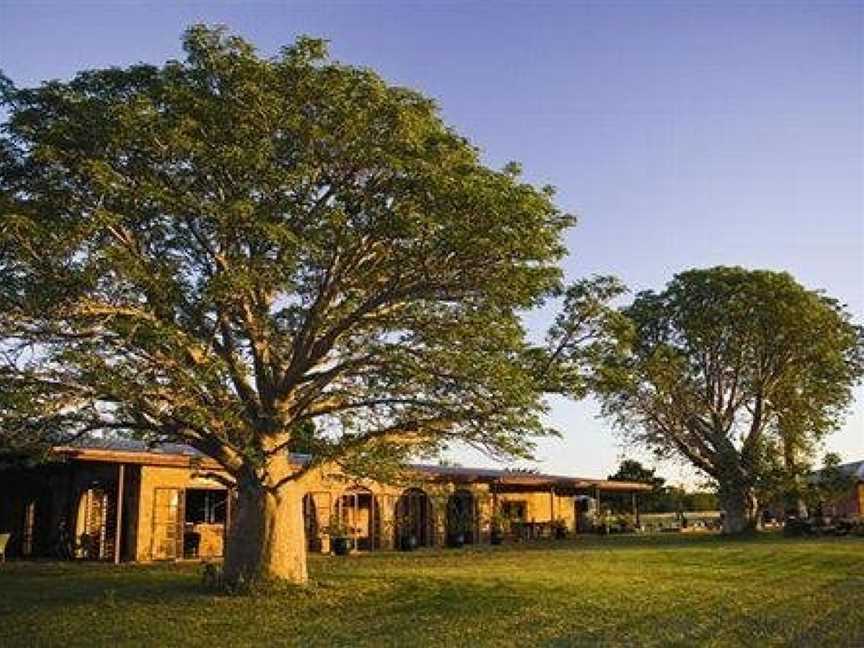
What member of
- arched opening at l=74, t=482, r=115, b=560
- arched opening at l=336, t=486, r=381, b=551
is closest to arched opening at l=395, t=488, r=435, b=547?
arched opening at l=336, t=486, r=381, b=551

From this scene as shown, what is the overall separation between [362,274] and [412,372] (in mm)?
2400

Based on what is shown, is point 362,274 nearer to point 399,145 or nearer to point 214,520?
point 399,145

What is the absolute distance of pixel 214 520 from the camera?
33.1m

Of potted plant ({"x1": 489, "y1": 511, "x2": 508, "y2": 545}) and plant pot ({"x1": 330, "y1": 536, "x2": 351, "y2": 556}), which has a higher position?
potted plant ({"x1": 489, "y1": 511, "x2": 508, "y2": 545})

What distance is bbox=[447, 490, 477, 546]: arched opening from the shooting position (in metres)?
39.7

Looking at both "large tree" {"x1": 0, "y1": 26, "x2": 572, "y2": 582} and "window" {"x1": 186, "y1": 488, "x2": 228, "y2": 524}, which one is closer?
"large tree" {"x1": 0, "y1": 26, "x2": 572, "y2": 582}

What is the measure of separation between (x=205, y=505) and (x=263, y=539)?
15.1 metres

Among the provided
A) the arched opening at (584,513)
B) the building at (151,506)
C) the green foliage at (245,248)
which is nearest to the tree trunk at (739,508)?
the arched opening at (584,513)

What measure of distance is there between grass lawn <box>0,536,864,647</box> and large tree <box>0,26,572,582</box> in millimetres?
2419

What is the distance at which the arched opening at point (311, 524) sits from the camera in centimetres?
3388

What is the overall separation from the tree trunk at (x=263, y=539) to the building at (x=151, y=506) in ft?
8.02

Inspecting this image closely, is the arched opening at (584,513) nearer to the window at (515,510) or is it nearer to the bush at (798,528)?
the window at (515,510)

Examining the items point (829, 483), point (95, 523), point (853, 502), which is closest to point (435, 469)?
point (95, 523)

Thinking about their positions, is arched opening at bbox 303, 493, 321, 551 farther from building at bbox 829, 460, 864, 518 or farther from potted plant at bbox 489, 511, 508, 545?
building at bbox 829, 460, 864, 518
